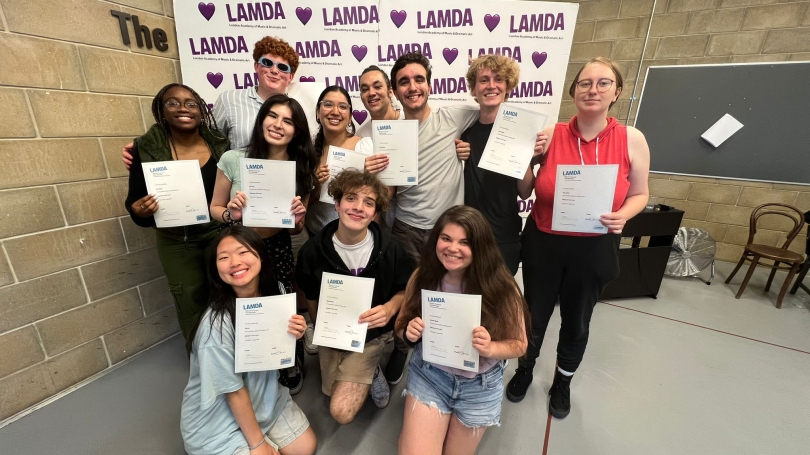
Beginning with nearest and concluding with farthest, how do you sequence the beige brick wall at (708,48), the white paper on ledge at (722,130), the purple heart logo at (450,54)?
the purple heart logo at (450,54) < the beige brick wall at (708,48) < the white paper on ledge at (722,130)

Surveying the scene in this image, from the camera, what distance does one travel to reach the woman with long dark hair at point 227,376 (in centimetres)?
123

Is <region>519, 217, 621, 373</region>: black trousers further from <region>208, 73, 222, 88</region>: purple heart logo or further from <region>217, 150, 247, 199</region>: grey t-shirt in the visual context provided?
<region>208, 73, 222, 88</region>: purple heart logo

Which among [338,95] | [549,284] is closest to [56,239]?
[338,95]

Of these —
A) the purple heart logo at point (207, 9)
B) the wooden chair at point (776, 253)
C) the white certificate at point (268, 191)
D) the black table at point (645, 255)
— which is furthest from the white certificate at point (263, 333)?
the wooden chair at point (776, 253)

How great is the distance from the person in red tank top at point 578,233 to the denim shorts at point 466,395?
1.45 ft

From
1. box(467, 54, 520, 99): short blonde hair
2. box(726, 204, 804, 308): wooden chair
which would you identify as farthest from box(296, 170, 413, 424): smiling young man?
box(726, 204, 804, 308): wooden chair

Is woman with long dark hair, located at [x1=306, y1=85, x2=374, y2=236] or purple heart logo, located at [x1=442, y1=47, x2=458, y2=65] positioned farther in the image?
purple heart logo, located at [x1=442, y1=47, x2=458, y2=65]

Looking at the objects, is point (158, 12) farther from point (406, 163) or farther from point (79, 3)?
point (406, 163)

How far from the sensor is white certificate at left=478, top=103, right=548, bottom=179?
4.63 ft

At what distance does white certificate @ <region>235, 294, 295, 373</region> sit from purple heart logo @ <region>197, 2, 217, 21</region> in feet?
7.49

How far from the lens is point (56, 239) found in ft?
5.80

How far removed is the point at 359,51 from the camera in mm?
2527

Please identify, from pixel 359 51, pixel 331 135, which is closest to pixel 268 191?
pixel 331 135

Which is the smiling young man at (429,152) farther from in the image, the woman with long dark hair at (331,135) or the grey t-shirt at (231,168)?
the grey t-shirt at (231,168)
